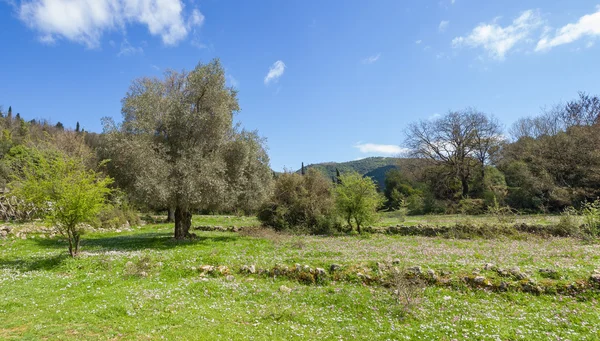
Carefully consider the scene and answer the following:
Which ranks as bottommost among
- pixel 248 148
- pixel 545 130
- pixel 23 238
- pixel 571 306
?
pixel 571 306

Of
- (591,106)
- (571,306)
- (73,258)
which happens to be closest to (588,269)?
(571,306)

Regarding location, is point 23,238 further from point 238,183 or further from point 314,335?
point 314,335

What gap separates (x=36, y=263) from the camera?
537 inches

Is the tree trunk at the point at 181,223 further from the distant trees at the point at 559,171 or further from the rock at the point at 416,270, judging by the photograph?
the distant trees at the point at 559,171

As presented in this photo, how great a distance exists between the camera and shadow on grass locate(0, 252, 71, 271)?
13148 millimetres

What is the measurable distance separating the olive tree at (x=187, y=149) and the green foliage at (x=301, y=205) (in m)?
6.20

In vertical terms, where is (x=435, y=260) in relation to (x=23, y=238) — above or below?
below

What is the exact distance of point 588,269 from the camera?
1073cm

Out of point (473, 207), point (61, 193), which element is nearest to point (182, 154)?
point (61, 193)

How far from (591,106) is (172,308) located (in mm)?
61841

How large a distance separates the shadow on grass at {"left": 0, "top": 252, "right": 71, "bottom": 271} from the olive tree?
16.4ft

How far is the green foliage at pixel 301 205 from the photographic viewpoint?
28.1m

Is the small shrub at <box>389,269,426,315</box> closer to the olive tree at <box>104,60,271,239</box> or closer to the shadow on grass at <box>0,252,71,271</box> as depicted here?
the olive tree at <box>104,60,271,239</box>

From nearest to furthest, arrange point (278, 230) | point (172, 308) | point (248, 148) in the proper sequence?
1. point (172, 308)
2. point (248, 148)
3. point (278, 230)
